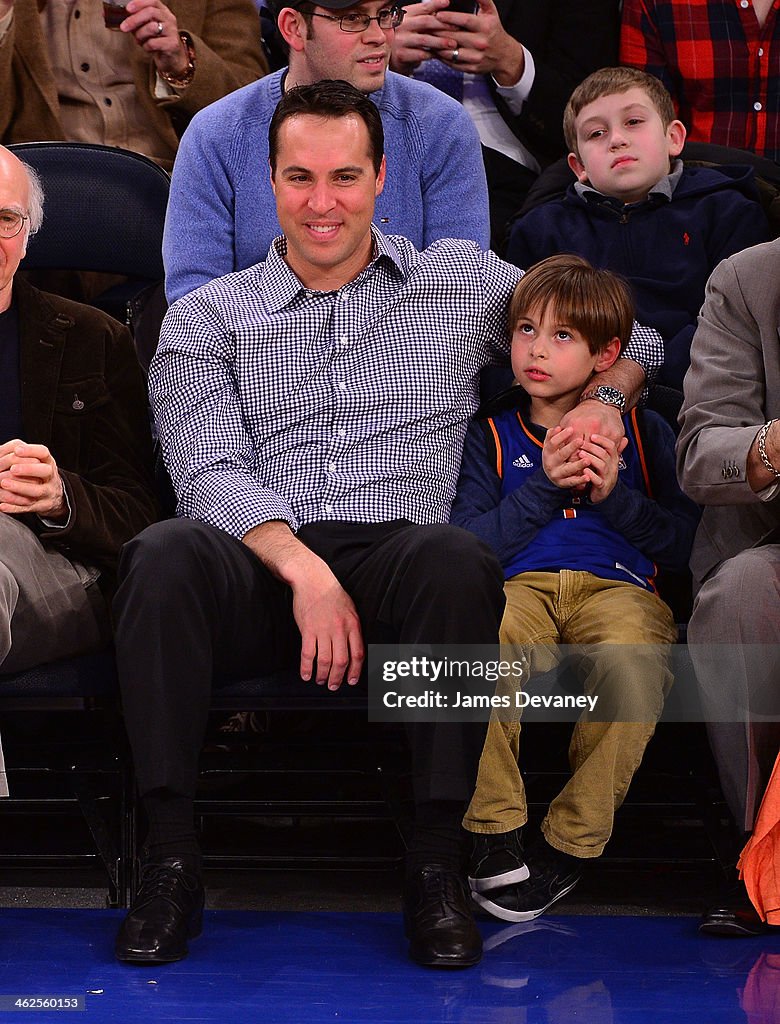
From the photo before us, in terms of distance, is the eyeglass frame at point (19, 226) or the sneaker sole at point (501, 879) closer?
the sneaker sole at point (501, 879)

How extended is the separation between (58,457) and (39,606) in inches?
14.3

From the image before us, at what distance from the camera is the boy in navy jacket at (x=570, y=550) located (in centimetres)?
223

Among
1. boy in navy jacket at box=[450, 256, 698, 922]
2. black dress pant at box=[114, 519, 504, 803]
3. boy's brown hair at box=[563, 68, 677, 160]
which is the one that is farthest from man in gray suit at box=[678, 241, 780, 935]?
boy's brown hair at box=[563, 68, 677, 160]

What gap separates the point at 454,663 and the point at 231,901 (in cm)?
65

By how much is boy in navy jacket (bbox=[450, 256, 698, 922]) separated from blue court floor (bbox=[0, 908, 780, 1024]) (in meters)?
Answer: 0.15

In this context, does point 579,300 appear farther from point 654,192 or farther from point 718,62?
point 718,62

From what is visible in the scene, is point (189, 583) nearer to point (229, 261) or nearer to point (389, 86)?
point (229, 261)

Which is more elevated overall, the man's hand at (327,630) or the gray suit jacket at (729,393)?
the gray suit jacket at (729,393)

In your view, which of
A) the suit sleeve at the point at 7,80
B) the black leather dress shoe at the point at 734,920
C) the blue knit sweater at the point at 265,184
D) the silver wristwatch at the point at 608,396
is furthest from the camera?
the suit sleeve at the point at 7,80

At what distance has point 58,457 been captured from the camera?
250cm

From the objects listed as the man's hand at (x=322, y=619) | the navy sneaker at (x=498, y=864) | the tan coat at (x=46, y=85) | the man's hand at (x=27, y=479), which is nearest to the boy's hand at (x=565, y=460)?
the man's hand at (x=322, y=619)

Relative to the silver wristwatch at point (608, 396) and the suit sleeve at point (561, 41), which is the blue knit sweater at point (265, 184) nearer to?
the silver wristwatch at point (608, 396)

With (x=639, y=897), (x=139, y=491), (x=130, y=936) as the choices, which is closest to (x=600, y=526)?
(x=639, y=897)

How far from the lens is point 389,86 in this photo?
118 inches
